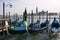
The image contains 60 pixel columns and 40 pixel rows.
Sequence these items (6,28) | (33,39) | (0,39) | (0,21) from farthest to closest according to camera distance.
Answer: (0,21), (6,28), (33,39), (0,39)

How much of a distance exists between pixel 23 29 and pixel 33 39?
123cm

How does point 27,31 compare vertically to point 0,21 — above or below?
below

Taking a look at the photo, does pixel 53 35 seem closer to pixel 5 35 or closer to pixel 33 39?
pixel 33 39

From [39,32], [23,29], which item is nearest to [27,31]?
[23,29]

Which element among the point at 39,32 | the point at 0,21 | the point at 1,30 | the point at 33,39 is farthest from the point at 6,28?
the point at 39,32

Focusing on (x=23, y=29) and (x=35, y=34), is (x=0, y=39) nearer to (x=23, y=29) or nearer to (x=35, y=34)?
(x=23, y=29)

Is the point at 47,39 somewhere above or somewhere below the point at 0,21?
below

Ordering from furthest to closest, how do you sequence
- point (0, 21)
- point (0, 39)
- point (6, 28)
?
point (0, 21) < point (6, 28) < point (0, 39)

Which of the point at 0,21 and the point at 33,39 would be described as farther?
the point at 0,21

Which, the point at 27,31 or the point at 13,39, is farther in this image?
the point at 27,31

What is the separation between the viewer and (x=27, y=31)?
35.1 feet

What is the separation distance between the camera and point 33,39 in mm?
9539

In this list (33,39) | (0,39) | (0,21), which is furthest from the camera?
(0,21)

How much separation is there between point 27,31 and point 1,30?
73.9 inches
